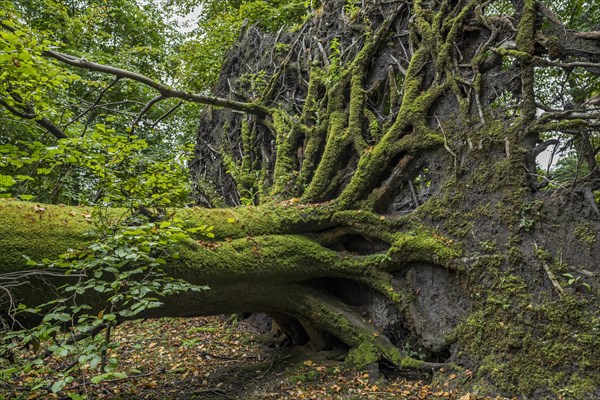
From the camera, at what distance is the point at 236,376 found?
5.07 m

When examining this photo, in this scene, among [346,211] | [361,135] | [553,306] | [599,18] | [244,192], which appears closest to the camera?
[553,306]

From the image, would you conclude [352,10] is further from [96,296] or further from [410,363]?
[96,296]

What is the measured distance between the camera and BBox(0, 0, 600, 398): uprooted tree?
3910mm

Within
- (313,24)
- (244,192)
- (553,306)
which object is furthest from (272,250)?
(313,24)

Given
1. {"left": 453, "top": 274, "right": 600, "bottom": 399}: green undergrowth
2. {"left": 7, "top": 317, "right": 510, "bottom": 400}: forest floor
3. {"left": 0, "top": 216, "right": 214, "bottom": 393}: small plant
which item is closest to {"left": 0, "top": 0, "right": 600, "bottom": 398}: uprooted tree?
{"left": 453, "top": 274, "right": 600, "bottom": 399}: green undergrowth

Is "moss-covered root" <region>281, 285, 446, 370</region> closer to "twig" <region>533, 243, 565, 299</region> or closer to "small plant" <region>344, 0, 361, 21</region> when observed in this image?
"twig" <region>533, 243, 565, 299</region>

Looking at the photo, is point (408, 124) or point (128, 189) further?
point (408, 124)

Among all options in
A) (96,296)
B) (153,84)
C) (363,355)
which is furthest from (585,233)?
(153,84)

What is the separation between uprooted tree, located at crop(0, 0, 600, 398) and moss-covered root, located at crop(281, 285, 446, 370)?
0.9 inches

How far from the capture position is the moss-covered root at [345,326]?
479 cm

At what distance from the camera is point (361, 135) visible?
19.7ft

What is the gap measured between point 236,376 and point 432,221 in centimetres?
310

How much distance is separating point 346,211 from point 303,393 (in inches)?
89.1

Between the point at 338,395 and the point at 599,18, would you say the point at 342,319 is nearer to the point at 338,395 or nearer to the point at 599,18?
the point at 338,395
